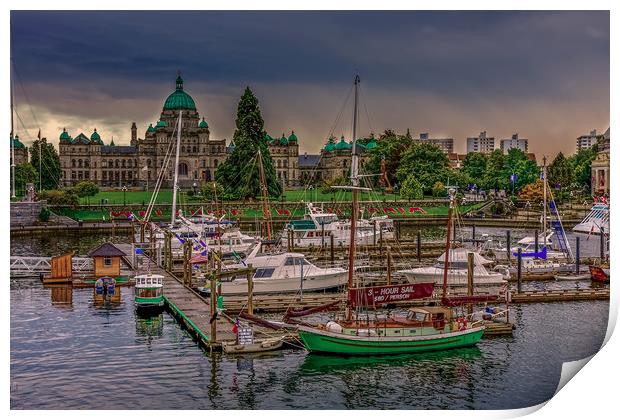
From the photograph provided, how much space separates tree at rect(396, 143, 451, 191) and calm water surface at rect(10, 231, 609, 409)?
196 feet

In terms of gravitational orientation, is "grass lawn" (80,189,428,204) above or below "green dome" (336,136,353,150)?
below

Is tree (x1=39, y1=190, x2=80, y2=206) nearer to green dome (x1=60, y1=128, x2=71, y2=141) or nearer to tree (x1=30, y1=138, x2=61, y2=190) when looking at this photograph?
tree (x1=30, y1=138, x2=61, y2=190)

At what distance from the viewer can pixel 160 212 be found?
2864 inches

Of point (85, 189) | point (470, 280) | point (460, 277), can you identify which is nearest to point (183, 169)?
point (85, 189)

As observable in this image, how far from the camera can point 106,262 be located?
35062 mm

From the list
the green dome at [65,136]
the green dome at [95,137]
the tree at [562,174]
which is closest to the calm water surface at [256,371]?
the tree at [562,174]

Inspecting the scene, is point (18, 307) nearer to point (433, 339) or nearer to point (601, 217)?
point (433, 339)

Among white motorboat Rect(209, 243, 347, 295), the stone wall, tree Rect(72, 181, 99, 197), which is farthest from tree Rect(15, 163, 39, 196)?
white motorboat Rect(209, 243, 347, 295)

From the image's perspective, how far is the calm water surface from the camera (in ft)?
64.6

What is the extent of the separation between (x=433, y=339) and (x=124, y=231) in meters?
43.5

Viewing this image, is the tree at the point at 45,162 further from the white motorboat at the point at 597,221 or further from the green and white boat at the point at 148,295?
the green and white boat at the point at 148,295

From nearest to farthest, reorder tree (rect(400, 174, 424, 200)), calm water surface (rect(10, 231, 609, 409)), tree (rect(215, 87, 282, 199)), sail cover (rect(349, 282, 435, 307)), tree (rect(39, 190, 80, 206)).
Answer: calm water surface (rect(10, 231, 609, 409)), sail cover (rect(349, 282, 435, 307)), tree (rect(39, 190, 80, 206)), tree (rect(215, 87, 282, 199)), tree (rect(400, 174, 424, 200))

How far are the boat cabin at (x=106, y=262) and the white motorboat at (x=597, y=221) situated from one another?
99.4 feet

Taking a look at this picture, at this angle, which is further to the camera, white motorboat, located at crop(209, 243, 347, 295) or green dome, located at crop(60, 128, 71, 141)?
green dome, located at crop(60, 128, 71, 141)
